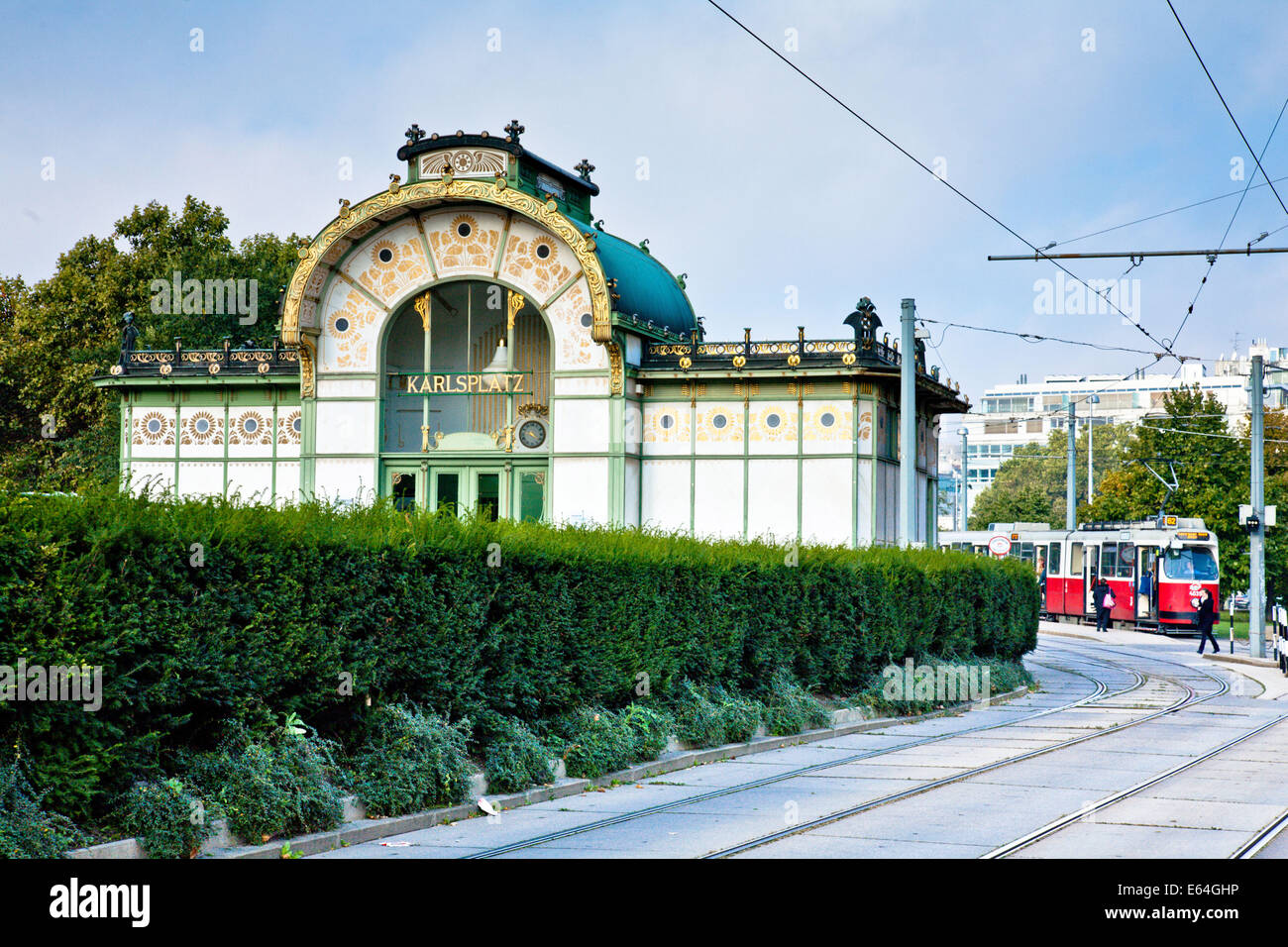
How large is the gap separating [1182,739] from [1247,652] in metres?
21.6

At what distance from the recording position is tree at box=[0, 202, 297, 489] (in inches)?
1849

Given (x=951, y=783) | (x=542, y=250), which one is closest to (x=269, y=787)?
(x=951, y=783)

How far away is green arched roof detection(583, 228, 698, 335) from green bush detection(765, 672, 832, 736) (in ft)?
39.4

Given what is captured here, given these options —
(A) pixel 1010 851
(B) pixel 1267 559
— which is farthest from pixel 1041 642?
(A) pixel 1010 851

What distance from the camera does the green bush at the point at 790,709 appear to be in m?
17.9

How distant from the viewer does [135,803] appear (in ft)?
30.7

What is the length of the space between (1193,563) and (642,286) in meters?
22.9

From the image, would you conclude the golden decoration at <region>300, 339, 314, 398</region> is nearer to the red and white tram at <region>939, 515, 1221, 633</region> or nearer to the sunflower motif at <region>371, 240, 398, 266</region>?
the sunflower motif at <region>371, 240, 398, 266</region>

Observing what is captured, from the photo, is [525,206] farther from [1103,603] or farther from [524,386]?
[1103,603]

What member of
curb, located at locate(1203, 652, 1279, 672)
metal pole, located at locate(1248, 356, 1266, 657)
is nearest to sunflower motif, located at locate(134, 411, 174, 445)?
metal pole, located at locate(1248, 356, 1266, 657)

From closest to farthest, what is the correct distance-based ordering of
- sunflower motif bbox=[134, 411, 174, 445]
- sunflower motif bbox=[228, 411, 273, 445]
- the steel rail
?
the steel rail < sunflower motif bbox=[228, 411, 273, 445] < sunflower motif bbox=[134, 411, 174, 445]

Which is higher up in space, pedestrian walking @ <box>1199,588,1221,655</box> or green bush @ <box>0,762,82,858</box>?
green bush @ <box>0,762,82,858</box>

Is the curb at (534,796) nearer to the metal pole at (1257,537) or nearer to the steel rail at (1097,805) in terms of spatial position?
the steel rail at (1097,805)
